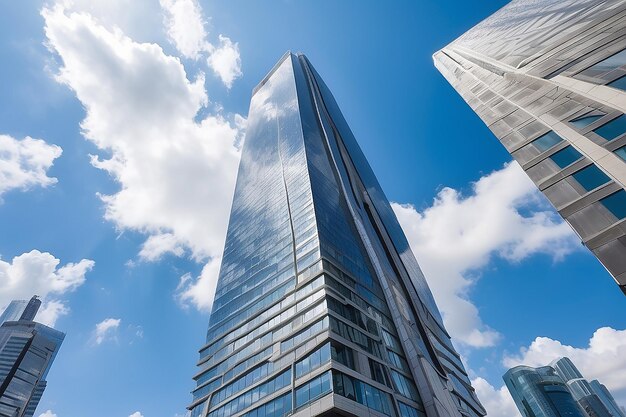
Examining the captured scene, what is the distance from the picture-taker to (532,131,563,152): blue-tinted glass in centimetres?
2022

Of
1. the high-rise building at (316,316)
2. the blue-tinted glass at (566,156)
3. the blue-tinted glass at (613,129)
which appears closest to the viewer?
the blue-tinted glass at (613,129)

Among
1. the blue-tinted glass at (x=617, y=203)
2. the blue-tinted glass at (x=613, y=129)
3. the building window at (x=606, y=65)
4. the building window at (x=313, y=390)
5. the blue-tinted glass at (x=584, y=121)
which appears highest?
the building window at (x=606, y=65)

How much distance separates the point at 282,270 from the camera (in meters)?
55.6

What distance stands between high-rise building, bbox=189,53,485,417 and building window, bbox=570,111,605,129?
28.2 m

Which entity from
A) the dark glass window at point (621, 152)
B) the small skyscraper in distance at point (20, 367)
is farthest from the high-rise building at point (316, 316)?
the small skyscraper in distance at point (20, 367)

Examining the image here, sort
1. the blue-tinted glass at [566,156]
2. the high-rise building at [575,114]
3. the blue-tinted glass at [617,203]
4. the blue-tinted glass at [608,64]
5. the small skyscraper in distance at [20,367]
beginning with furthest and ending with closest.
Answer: the small skyscraper in distance at [20,367] → the blue-tinted glass at [608,64] → the blue-tinted glass at [566,156] → the high-rise building at [575,114] → the blue-tinted glass at [617,203]

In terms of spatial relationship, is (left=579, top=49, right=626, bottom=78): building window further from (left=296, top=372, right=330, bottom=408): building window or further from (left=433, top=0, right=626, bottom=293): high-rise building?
(left=296, top=372, right=330, bottom=408): building window

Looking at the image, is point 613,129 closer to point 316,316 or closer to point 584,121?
point 584,121

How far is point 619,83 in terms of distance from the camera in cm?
1847

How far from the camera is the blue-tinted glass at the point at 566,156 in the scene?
1859 centimetres

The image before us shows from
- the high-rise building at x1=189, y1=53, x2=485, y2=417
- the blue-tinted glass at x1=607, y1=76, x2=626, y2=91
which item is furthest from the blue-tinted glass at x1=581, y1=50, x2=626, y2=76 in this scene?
the high-rise building at x1=189, y1=53, x2=485, y2=417

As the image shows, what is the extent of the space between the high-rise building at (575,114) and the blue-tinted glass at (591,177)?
48mm

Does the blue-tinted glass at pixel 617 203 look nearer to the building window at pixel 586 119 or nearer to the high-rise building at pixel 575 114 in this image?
the high-rise building at pixel 575 114

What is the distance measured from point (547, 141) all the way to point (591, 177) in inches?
165
